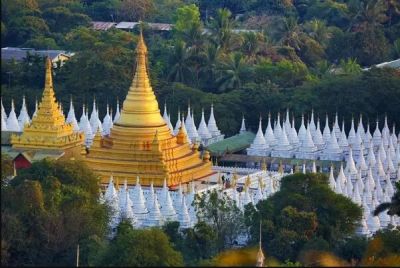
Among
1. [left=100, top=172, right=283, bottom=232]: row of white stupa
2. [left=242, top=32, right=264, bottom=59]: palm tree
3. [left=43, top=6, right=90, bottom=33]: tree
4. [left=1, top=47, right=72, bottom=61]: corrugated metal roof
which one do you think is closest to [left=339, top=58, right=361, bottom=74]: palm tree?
[left=242, top=32, right=264, bottom=59]: palm tree

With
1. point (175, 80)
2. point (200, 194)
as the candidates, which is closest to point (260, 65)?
point (175, 80)

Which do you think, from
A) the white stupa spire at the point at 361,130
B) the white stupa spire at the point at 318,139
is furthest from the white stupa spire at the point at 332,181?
the white stupa spire at the point at 361,130

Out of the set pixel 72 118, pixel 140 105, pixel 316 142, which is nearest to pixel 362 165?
pixel 316 142

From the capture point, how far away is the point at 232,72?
90.4m

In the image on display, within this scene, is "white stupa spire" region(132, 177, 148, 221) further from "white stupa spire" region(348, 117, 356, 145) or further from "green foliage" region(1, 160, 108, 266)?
"white stupa spire" region(348, 117, 356, 145)

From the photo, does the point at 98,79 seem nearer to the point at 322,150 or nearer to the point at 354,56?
the point at 322,150

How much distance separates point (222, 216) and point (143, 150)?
743cm

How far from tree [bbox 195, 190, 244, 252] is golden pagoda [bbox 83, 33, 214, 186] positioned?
5345 millimetres

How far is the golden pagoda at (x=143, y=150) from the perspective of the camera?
6700 centimetres

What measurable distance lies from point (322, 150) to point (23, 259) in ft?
76.1

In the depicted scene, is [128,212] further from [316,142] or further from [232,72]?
[232,72]

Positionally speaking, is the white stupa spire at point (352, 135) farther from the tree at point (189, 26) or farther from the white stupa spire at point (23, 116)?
the tree at point (189, 26)

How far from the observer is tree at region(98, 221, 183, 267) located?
5150 cm

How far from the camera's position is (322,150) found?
76812 millimetres
